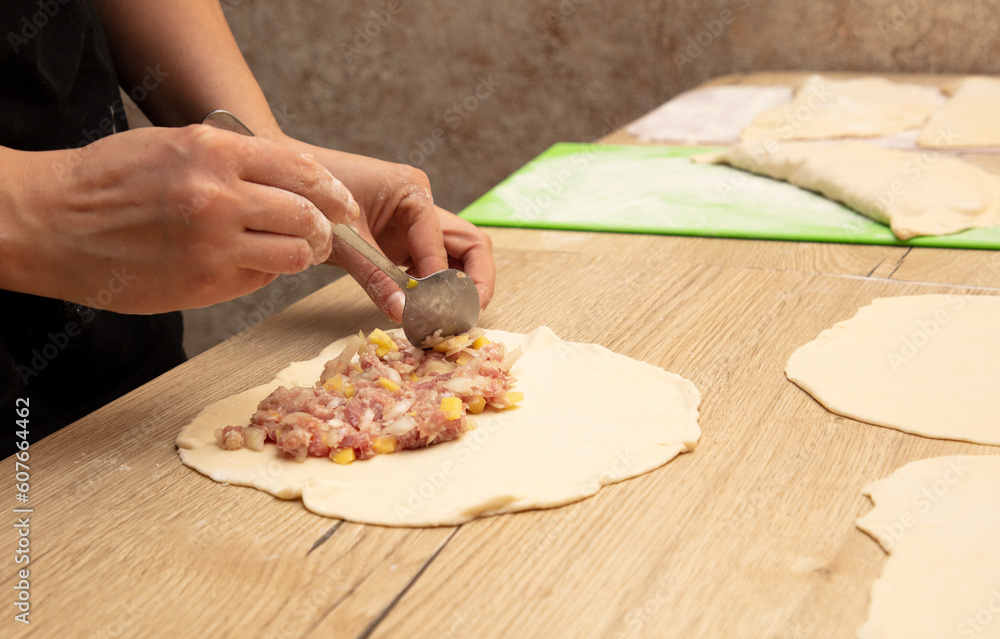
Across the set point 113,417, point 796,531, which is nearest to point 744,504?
point 796,531


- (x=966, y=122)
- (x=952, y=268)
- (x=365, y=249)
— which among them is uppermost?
(x=365, y=249)

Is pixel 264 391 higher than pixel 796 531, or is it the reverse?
pixel 264 391

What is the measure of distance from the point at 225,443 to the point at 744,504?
0.62 meters

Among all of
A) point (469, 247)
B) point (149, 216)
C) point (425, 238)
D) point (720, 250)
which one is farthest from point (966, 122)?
point (149, 216)

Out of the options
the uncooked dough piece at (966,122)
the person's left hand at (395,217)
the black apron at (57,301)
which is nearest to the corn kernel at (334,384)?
the person's left hand at (395,217)

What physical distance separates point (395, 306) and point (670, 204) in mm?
895

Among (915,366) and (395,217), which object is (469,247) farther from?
(915,366)

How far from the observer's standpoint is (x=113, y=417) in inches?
44.3

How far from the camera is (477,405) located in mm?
1085

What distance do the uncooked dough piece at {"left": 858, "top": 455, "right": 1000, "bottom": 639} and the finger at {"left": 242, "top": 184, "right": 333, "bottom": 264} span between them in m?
0.67

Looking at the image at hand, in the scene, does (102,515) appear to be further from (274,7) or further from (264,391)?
(274,7)

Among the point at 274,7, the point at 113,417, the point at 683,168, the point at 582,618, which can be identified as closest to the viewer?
the point at 582,618

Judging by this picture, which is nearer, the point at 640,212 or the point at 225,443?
the point at 225,443

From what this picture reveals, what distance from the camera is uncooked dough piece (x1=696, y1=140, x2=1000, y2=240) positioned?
1675 millimetres
